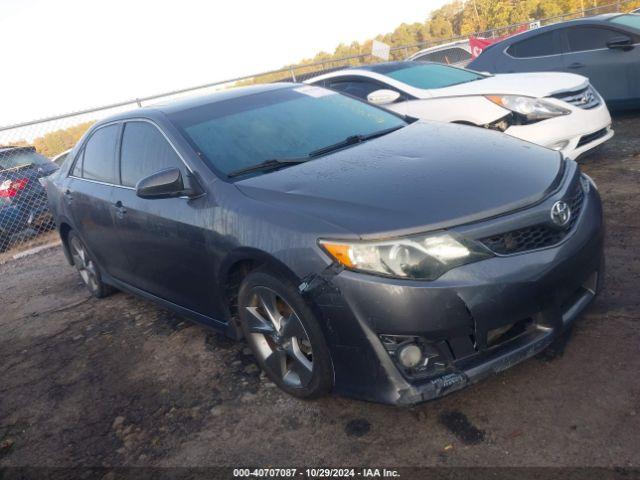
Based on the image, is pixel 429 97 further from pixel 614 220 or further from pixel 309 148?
pixel 309 148

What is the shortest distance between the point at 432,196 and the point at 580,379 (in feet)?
3.59

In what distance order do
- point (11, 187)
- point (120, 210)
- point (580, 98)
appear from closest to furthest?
point (120, 210), point (580, 98), point (11, 187)

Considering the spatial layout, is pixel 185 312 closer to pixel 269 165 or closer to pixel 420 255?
pixel 269 165

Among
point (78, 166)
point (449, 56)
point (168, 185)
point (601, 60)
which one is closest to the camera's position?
point (168, 185)

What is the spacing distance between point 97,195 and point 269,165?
1.79 meters

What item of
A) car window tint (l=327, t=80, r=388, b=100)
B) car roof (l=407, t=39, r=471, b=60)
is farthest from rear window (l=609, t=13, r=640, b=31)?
car roof (l=407, t=39, r=471, b=60)

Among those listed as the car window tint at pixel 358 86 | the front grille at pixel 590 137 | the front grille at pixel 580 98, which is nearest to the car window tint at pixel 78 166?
the car window tint at pixel 358 86

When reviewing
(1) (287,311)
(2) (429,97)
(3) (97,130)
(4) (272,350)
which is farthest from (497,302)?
(2) (429,97)

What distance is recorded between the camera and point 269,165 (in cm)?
330

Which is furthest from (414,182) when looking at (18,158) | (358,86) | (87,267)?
(18,158)

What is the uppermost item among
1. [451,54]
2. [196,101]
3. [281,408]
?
[196,101]

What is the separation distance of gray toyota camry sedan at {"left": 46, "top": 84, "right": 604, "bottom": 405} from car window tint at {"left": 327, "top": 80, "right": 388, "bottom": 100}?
123 inches

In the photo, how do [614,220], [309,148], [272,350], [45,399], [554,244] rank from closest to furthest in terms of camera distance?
[554,244]
[272,350]
[309,148]
[45,399]
[614,220]

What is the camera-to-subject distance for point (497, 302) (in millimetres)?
2385
